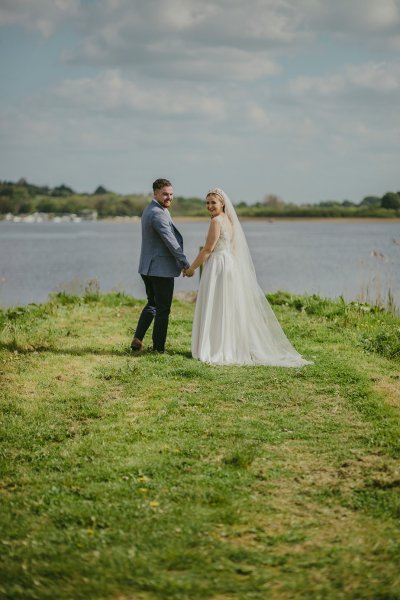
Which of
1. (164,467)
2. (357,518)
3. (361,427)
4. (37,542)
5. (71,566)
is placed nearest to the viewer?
(71,566)

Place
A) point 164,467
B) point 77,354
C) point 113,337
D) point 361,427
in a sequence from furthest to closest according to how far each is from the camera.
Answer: point 113,337 < point 77,354 < point 361,427 < point 164,467

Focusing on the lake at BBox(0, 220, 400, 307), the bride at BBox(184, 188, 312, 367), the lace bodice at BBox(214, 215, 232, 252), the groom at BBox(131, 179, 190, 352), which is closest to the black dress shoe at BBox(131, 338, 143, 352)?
the groom at BBox(131, 179, 190, 352)

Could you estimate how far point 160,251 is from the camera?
10.5 meters

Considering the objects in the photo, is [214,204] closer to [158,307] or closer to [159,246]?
[159,246]

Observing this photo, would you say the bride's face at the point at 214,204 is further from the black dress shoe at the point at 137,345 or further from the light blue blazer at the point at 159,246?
the black dress shoe at the point at 137,345

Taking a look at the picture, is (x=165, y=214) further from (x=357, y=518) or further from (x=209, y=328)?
(x=357, y=518)

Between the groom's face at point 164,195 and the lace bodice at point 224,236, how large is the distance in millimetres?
790

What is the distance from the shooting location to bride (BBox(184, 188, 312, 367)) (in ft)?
34.4

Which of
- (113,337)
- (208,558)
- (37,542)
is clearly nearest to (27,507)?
(37,542)

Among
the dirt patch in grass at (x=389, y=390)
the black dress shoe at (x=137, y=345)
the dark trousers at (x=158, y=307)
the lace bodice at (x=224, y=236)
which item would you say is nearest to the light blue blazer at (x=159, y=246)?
the dark trousers at (x=158, y=307)

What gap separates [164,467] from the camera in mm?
6078

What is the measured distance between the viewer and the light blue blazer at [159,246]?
10273 millimetres

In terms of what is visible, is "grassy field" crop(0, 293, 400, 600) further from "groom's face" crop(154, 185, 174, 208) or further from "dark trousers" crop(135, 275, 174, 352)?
"groom's face" crop(154, 185, 174, 208)

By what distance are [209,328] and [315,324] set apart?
3683 millimetres
